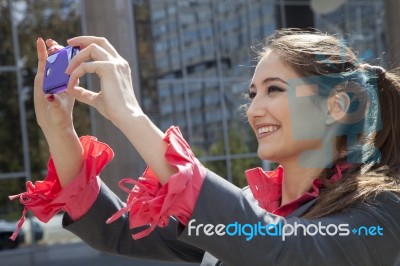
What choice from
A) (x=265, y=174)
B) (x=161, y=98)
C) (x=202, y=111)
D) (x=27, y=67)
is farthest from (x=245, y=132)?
(x=265, y=174)

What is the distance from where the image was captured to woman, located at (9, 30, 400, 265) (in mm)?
1377

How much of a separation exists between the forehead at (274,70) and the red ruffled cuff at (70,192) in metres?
0.44

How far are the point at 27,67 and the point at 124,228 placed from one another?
1069 centimetres

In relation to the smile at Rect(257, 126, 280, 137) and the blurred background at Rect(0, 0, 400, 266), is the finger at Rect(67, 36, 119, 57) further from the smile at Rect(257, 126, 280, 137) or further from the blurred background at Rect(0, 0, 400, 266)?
the blurred background at Rect(0, 0, 400, 266)

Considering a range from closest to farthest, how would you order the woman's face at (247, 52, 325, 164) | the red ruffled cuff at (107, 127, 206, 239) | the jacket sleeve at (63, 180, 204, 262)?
the red ruffled cuff at (107, 127, 206, 239), the woman's face at (247, 52, 325, 164), the jacket sleeve at (63, 180, 204, 262)

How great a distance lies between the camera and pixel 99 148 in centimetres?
192

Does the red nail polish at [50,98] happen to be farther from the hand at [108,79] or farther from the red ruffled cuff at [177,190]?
the red ruffled cuff at [177,190]

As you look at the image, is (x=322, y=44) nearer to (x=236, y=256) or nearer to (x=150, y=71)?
(x=236, y=256)

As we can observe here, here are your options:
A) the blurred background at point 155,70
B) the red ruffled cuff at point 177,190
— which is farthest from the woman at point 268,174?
the blurred background at point 155,70

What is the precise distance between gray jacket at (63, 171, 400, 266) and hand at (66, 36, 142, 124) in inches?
8.3

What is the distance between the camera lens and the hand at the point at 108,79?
4.53ft

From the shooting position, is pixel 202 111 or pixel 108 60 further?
pixel 202 111

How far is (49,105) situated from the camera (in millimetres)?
1839

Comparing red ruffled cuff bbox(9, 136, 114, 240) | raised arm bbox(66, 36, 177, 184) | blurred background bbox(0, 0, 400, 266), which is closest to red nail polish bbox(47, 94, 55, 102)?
red ruffled cuff bbox(9, 136, 114, 240)
